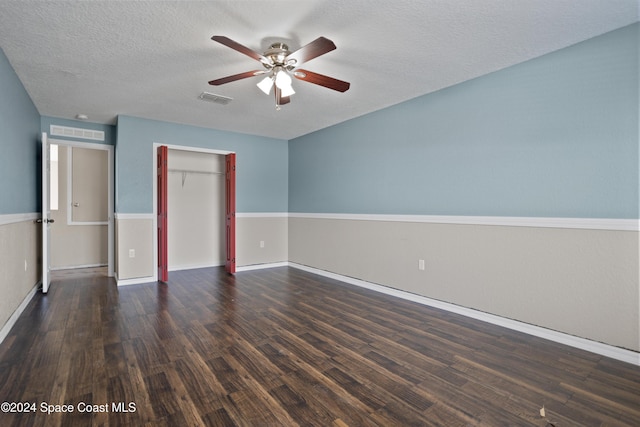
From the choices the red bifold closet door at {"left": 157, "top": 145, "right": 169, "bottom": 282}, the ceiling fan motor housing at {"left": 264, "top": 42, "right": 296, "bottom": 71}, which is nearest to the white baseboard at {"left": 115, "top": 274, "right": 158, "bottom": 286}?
the red bifold closet door at {"left": 157, "top": 145, "right": 169, "bottom": 282}

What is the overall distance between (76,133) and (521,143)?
5906 mm

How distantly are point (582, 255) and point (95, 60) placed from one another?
4.49m

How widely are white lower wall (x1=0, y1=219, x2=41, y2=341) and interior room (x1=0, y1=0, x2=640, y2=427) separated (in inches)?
2.0

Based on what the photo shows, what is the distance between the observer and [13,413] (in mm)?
1711

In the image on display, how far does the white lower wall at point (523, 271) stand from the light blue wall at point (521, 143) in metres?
0.21

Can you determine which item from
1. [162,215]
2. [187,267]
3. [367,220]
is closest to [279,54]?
[367,220]

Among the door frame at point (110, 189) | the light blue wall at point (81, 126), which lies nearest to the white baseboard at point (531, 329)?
the door frame at point (110, 189)

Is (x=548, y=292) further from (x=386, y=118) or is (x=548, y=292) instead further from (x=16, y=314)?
(x=16, y=314)

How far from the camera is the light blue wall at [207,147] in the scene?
4.61 meters

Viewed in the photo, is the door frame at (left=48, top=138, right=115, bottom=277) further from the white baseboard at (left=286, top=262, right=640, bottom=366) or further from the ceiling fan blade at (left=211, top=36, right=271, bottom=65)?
the white baseboard at (left=286, top=262, right=640, bottom=366)

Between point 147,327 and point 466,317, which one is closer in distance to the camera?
point 147,327

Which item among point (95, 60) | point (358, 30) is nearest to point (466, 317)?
point (358, 30)

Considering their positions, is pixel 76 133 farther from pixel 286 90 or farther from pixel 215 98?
pixel 286 90

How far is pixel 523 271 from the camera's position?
2869 millimetres
